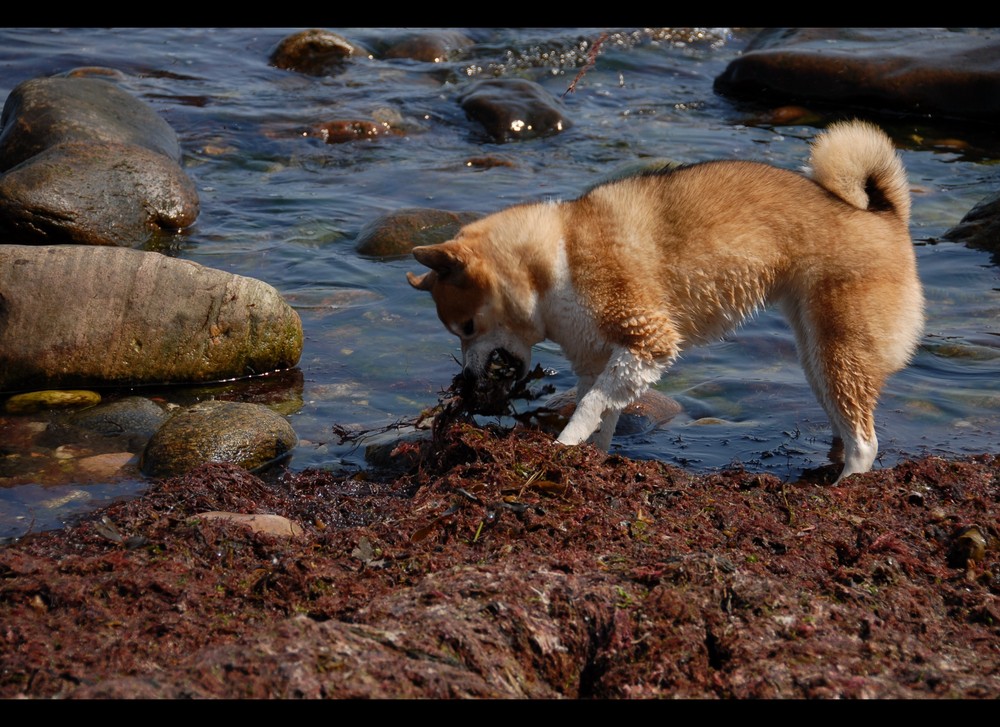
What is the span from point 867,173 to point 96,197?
22.4ft

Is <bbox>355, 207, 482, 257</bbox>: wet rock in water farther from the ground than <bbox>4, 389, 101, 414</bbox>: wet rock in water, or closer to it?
farther from the ground

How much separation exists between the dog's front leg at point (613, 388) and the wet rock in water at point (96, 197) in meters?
5.45

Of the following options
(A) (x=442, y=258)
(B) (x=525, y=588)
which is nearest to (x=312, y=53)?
(A) (x=442, y=258)

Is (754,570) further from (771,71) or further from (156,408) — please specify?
(771,71)

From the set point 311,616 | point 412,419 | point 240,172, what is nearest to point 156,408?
point 412,419

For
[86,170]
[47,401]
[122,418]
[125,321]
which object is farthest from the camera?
[86,170]

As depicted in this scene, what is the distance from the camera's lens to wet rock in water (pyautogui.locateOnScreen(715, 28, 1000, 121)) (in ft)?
47.6

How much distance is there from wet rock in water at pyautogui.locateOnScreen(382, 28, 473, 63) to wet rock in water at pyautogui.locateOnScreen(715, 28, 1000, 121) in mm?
4534

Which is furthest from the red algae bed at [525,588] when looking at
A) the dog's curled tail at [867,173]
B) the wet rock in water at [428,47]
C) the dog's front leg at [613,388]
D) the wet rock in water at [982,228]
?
the wet rock in water at [428,47]

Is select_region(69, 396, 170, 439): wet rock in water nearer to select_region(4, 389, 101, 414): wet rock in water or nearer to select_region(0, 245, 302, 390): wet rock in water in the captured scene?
select_region(4, 389, 101, 414): wet rock in water

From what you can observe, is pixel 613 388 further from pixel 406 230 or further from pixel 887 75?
pixel 887 75

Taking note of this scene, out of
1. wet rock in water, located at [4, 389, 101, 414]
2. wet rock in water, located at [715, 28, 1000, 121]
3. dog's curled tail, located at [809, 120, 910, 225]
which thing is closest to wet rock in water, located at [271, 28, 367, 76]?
wet rock in water, located at [715, 28, 1000, 121]

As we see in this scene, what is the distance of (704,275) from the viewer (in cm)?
634
